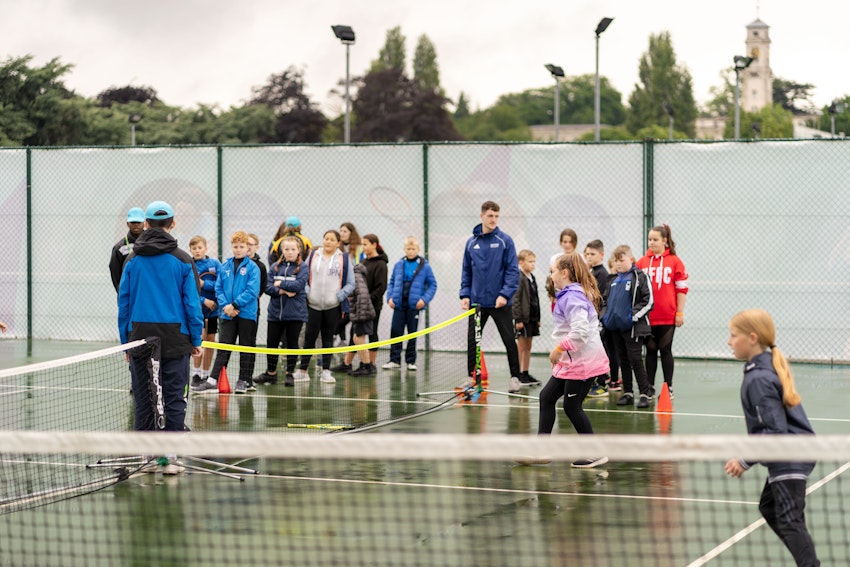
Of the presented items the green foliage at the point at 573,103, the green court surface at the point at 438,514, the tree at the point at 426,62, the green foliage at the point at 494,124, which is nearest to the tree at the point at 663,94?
the green foliage at the point at 494,124

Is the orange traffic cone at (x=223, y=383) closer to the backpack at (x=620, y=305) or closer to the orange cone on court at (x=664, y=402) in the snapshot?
the backpack at (x=620, y=305)

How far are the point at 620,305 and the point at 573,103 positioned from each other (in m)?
177

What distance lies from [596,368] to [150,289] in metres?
3.13

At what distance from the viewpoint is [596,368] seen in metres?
8.91

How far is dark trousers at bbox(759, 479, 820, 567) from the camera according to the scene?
571 centimetres

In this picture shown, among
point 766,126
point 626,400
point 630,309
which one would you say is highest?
point 766,126

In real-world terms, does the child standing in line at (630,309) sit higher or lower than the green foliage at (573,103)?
lower

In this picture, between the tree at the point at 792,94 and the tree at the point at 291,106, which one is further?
the tree at the point at 792,94

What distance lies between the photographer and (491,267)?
12922 mm

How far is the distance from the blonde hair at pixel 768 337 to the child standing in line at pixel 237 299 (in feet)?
24.9

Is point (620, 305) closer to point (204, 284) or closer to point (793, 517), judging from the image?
point (204, 284)

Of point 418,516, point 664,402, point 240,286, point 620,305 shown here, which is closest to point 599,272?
point 620,305

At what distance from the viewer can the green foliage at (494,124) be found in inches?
5472

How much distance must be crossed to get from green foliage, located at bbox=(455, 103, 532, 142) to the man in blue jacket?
125 meters
